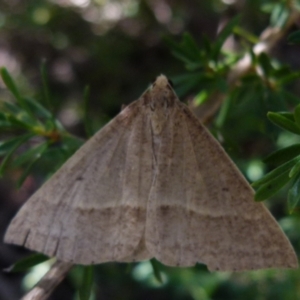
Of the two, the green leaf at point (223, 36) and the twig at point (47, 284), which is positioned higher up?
the green leaf at point (223, 36)

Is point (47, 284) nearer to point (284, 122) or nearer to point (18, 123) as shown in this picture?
point (18, 123)

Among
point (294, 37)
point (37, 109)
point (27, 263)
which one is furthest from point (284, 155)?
point (37, 109)

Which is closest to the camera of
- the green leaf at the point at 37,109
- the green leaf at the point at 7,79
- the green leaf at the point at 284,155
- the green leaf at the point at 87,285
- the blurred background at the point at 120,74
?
the green leaf at the point at 284,155

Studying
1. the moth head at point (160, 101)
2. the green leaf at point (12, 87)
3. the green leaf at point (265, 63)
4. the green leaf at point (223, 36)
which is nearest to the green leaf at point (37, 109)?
the green leaf at point (12, 87)

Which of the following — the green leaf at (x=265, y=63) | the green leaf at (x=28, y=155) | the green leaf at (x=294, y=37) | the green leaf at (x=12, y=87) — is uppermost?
the green leaf at (x=12, y=87)

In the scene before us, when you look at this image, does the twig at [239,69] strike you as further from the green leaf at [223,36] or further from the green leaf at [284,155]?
the green leaf at [284,155]

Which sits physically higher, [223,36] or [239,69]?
[223,36]

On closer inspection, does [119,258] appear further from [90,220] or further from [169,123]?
[169,123]
